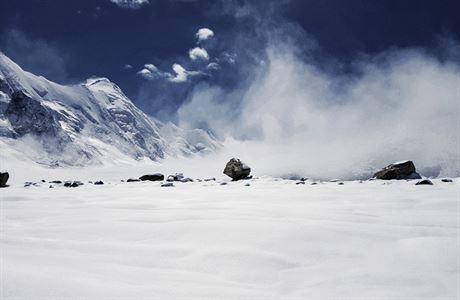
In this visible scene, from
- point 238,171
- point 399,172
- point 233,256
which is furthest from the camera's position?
point 238,171

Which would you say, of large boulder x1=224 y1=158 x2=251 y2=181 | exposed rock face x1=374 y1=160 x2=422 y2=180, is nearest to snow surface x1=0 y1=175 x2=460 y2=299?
exposed rock face x1=374 y1=160 x2=422 y2=180

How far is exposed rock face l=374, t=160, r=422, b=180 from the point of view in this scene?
1409cm

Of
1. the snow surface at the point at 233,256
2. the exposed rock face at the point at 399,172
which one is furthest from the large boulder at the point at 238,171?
the snow surface at the point at 233,256

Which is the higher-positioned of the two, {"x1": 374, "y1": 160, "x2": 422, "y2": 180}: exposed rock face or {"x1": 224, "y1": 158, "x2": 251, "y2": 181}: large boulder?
{"x1": 224, "y1": 158, "x2": 251, "y2": 181}: large boulder

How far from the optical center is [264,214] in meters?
4.71

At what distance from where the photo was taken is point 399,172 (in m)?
14.1

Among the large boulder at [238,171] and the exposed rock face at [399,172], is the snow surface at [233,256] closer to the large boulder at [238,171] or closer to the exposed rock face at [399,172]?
the exposed rock face at [399,172]

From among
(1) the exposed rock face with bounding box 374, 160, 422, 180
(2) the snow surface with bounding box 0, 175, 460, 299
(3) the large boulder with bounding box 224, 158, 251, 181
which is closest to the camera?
(2) the snow surface with bounding box 0, 175, 460, 299

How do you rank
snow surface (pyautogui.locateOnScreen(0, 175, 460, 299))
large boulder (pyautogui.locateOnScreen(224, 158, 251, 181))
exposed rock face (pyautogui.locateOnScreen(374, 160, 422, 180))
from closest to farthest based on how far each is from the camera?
snow surface (pyautogui.locateOnScreen(0, 175, 460, 299)) → exposed rock face (pyautogui.locateOnScreen(374, 160, 422, 180)) → large boulder (pyautogui.locateOnScreen(224, 158, 251, 181))

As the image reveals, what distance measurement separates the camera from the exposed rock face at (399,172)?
46.2 feet

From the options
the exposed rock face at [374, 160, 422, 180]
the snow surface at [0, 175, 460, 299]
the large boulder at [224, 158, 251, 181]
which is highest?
the large boulder at [224, 158, 251, 181]

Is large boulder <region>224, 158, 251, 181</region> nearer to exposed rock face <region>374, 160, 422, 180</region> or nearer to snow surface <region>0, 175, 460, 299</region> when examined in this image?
exposed rock face <region>374, 160, 422, 180</region>

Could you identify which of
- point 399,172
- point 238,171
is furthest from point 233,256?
point 238,171

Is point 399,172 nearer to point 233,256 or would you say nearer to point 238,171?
point 238,171
